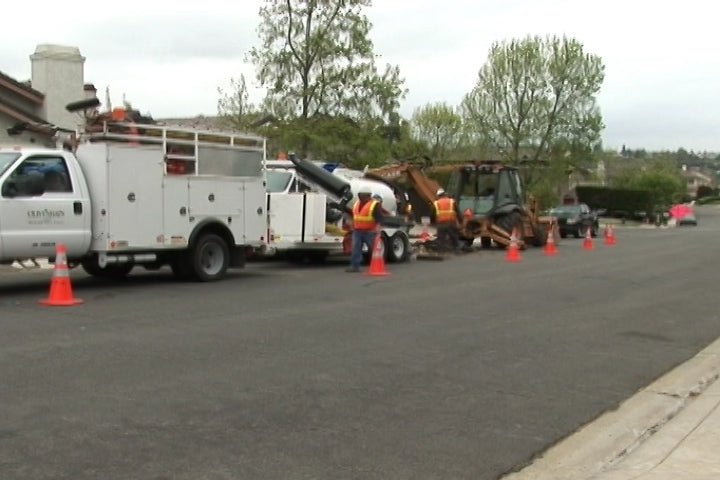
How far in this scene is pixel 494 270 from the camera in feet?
59.4

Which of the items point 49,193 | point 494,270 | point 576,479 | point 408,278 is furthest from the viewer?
point 494,270

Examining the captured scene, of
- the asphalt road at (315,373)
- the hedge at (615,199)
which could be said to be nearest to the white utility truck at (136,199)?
the asphalt road at (315,373)

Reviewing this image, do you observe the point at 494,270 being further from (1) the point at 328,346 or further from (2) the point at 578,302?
(1) the point at 328,346

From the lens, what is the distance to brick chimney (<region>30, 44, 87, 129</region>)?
24.1m

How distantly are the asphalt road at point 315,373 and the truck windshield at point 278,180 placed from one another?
13.5 ft

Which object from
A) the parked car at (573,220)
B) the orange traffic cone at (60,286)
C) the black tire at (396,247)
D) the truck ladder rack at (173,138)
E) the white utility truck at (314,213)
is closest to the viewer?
the orange traffic cone at (60,286)

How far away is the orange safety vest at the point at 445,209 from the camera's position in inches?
862

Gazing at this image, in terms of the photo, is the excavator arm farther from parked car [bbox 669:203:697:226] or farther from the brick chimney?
parked car [bbox 669:203:697:226]

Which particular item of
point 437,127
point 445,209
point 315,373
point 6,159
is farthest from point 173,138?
point 437,127

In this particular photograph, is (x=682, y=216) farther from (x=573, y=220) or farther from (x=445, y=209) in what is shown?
(x=445, y=209)

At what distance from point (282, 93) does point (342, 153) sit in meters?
3.36

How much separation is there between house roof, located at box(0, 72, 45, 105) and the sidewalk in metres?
20.4

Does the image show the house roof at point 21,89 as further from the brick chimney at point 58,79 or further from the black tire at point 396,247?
the black tire at point 396,247

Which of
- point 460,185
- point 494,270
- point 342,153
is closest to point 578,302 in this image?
point 494,270
